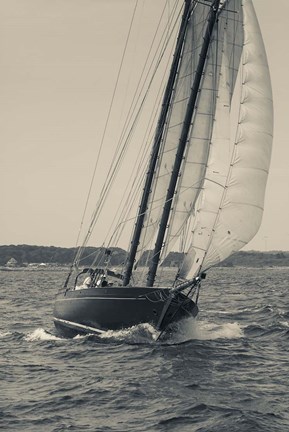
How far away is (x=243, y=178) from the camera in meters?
19.5

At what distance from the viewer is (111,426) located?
12.4m

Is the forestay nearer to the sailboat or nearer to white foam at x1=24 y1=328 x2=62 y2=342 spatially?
the sailboat

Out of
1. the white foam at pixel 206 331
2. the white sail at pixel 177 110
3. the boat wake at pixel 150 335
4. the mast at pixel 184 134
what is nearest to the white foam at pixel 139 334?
the boat wake at pixel 150 335

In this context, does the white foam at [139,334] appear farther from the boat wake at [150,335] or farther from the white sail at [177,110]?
the white sail at [177,110]

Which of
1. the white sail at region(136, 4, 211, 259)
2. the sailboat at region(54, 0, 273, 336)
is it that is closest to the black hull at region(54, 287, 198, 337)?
the sailboat at region(54, 0, 273, 336)

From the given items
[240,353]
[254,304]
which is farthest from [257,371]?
[254,304]

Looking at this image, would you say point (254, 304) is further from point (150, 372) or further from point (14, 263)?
point (14, 263)

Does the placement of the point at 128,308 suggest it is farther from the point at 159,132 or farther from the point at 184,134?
the point at 159,132

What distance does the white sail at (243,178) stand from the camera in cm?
1941

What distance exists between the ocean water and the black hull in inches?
18.0

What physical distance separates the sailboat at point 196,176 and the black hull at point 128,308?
4cm

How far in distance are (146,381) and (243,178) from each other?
292 inches

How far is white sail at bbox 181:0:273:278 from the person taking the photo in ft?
63.7

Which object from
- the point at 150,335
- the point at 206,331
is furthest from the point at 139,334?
the point at 206,331
